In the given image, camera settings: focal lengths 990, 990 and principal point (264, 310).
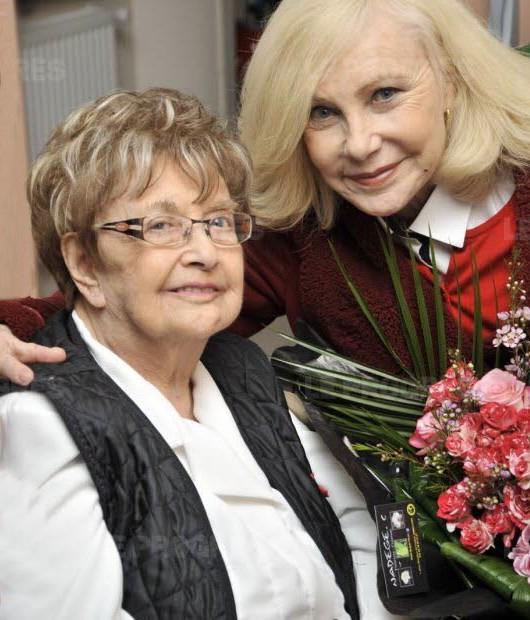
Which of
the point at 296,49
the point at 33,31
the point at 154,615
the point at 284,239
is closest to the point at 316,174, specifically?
the point at 284,239

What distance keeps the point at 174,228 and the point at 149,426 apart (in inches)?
10.5

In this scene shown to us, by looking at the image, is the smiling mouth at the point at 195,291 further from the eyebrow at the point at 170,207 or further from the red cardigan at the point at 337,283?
the red cardigan at the point at 337,283

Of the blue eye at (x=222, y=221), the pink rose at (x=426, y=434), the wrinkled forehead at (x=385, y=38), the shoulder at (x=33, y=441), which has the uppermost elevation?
the wrinkled forehead at (x=385, y=38)

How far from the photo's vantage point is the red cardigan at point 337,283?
1760mm

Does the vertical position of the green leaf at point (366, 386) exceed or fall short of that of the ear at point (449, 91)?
it falls short

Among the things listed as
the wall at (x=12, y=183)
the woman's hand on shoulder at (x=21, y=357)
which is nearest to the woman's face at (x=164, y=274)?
the woman's hand on shoulder at (x=21, y=357)

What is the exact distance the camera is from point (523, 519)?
130cm

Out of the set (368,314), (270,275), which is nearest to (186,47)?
(270,275)

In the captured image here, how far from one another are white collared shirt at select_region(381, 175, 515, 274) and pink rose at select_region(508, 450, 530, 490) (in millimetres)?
546

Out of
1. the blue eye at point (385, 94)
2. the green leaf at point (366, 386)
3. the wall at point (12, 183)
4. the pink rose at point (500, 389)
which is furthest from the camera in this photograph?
the wall at point (12, 183)

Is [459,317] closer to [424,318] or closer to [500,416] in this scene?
[424,318]

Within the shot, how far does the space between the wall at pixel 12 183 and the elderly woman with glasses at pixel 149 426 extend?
772mm

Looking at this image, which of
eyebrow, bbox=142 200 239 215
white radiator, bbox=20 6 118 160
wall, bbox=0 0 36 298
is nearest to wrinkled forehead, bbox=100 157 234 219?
eyebrow, bbox=142 200 239 215

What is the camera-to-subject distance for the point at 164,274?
4.34ft
